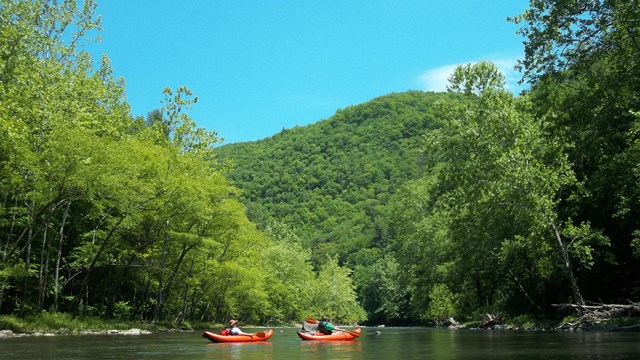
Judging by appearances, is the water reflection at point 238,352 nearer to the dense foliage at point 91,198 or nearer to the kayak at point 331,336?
the kayak at point 331,336

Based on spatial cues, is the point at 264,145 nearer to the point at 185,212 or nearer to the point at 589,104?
the point at 185,212

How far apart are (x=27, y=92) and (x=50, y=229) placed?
8.76 meters

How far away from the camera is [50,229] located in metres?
34.1

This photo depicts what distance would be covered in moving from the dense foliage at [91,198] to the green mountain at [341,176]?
7835 cm

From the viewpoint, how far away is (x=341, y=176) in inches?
5802

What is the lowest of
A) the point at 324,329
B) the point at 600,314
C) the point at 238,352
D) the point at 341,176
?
the point at 238,352

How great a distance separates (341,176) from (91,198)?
119109mm

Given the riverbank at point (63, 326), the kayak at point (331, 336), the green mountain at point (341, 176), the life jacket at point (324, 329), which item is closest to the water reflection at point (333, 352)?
the kayak at point (331, 336)

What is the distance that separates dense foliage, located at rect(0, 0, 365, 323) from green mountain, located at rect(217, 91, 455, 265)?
78353 millimetres

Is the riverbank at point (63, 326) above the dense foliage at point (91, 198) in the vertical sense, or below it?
below

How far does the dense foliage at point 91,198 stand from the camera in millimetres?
29114

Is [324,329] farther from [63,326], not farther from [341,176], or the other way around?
[341,176]

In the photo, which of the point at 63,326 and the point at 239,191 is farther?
the point at 239,191

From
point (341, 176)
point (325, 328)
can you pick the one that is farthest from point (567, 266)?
point (341, 176)
